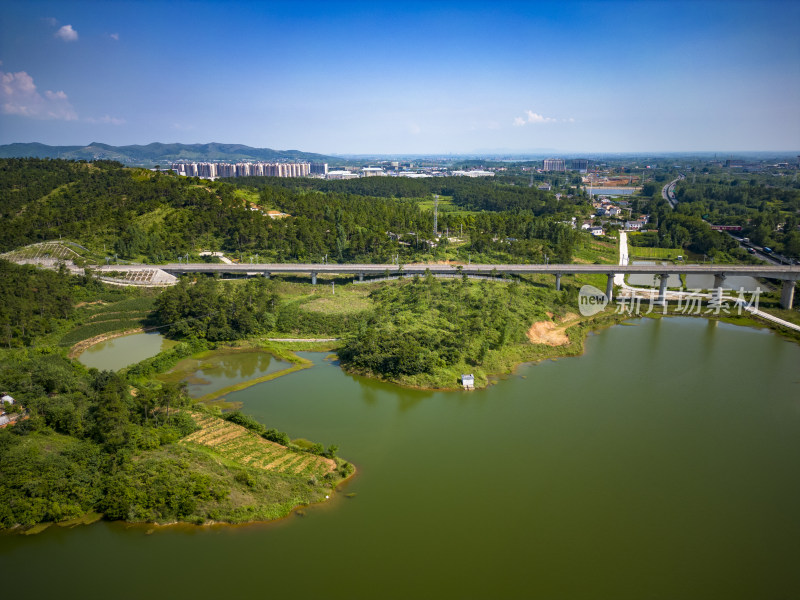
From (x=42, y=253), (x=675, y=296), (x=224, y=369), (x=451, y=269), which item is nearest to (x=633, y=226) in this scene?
(x=675, y=296)

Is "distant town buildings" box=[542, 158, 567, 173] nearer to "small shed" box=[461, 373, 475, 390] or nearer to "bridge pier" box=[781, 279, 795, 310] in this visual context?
"bridge pier" box=[781, 279, 795, 310]

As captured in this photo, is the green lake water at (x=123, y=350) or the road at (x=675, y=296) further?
the road at (x=675, y=296)

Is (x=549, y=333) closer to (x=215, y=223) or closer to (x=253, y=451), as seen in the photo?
(x=253, y=451)

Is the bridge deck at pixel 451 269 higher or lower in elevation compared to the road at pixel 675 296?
higher

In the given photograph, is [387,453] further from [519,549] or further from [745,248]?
[745,248]

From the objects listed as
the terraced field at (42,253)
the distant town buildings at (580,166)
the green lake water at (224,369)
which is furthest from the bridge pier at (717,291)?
the distant town buildings at (580,166)

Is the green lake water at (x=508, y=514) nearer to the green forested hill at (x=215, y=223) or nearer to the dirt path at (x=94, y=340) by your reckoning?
the dirt path at (x=94, y=340)
